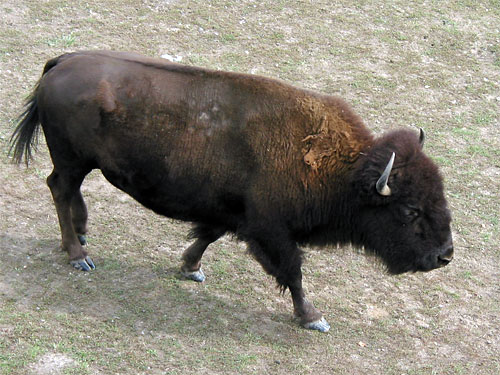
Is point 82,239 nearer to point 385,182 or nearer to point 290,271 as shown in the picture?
point 290,271

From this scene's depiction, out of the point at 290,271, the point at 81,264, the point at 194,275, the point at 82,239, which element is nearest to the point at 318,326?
the point at 290,271

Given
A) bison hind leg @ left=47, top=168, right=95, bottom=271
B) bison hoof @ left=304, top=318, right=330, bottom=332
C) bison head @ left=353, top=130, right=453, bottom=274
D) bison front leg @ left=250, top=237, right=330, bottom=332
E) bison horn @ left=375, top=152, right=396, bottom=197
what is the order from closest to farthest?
bison horn @ left=375, top=152, right=396, bottom=197 → bison head @ left=353, top=130, right=453, bottom=274 → bison front leg @ left=250, top=237, right=330, bottom=332 → bison hoof @ left=304, top=318, right=330, bottom=332 → bison hind leg @ left=47, top=168, right=95, bottom=271

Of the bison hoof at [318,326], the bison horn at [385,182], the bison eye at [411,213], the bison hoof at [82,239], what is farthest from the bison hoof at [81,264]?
the bison eye at [411,213]

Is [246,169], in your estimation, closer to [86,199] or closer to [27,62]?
[86,199]

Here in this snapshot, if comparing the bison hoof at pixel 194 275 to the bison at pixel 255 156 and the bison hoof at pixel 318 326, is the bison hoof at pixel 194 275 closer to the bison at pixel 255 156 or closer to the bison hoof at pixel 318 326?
the bison at pixel 255 156

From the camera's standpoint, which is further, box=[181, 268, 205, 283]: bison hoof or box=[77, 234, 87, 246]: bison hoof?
box=[77, 234, 87, 246]: bison hoof

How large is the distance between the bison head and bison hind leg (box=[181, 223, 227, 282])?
1232mm

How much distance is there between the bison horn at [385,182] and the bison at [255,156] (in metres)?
0.02

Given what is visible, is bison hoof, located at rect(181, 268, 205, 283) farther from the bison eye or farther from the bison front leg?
the bison eye

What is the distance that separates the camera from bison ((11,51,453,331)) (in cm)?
538

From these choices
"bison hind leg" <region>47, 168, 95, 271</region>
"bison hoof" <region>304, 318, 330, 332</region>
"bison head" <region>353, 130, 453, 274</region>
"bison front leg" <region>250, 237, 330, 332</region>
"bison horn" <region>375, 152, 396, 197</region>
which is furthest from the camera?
"bison hind leg" <region>47, 168, 95, 271</region>

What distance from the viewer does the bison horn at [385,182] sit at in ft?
16.6

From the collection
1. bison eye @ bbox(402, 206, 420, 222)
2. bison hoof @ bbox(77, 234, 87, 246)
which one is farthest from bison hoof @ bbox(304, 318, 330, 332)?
bison hoof @ bbox(77, 234, 87, 246)

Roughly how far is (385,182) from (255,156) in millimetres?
1000
